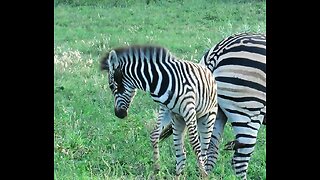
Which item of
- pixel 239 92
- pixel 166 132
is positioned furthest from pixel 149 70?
pixel 239 92

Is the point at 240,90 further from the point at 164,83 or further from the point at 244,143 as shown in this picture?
the point at 164,83

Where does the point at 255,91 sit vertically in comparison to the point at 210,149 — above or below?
above

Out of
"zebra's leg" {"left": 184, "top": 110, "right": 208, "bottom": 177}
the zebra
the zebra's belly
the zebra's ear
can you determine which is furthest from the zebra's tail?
the zebra's ear

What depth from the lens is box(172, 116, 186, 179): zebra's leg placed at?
127 inches

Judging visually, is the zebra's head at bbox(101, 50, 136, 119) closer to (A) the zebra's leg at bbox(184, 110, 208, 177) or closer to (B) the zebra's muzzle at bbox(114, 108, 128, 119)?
(B) the zebra's muzzle at bbox(114, 108, 128, 119)

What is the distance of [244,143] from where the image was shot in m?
3.27

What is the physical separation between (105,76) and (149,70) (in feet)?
0.70

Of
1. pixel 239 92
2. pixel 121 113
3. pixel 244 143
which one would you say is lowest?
pixel 244 143

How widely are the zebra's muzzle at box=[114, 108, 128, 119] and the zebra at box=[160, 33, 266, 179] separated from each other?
217 millimetres

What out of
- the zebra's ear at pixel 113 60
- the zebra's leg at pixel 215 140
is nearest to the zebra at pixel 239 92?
the zebra's leg at pixel 215 140
